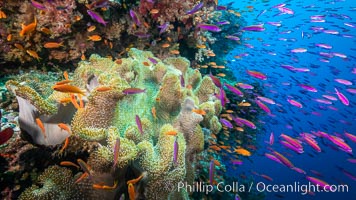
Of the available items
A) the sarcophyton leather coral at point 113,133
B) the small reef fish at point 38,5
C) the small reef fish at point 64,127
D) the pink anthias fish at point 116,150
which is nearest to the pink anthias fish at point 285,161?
the sarcophyton leather coral at point 113,133

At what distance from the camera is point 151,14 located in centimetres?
571

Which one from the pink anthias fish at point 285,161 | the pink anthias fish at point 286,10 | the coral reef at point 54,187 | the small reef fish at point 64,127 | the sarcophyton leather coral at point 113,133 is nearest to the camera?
the coral reef at point 54,187

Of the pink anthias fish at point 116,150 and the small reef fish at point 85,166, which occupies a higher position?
the pink anthias fish at point 116,150

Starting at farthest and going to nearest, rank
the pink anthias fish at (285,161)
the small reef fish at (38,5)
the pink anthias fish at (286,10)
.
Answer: the pink anthias fish at (286,10) → the pink anthias fish at (285,161) → the small reef fish at (38,5)

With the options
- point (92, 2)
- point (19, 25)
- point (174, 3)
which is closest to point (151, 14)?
point (174, 3)

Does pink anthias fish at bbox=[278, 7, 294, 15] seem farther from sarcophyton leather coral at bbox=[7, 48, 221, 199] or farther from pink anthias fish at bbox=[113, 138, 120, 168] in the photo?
pink anthias fish at bbox=[113, 138, 120, 168]

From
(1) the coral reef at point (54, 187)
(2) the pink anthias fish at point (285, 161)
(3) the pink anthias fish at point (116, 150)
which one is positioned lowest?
(2) the pink anthias fish at point (285, 161)

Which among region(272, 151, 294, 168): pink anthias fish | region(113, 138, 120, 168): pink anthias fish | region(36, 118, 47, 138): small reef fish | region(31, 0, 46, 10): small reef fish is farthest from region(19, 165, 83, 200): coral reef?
region(272, 151, 294, 168): pink anthias fish

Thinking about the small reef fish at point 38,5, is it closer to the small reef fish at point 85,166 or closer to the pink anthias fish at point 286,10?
the small reef fish at point 85,166

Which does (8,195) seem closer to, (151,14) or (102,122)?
(102,122)

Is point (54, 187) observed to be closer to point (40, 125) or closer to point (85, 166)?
point (85, 166)

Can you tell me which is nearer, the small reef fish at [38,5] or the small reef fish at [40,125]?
the small reef fish at [40,125]

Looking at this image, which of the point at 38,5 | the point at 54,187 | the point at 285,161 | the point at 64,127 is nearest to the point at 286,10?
the point at 285,161

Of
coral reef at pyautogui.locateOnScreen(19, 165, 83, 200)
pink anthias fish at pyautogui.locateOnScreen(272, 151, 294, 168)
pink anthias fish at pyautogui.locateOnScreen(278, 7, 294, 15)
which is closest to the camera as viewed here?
coral reef at pyautogui.locateOnScreen(19, 165, 83, 200)
